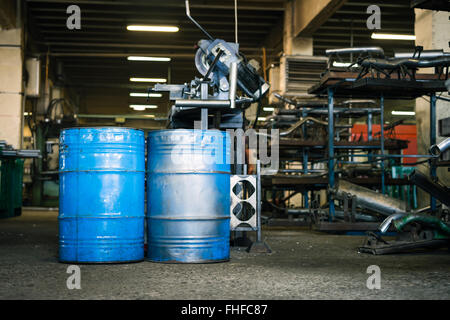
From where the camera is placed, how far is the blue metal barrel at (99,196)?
13.0ft

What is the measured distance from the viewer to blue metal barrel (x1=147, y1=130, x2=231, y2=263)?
4.03 meters

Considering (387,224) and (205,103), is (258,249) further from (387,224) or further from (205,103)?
(205,103)

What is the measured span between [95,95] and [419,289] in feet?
77.7

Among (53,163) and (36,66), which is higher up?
(36,66)

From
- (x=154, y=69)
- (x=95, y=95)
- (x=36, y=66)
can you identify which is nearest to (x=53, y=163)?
(x=36, y=66)

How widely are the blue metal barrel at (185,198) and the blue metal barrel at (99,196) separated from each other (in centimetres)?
17

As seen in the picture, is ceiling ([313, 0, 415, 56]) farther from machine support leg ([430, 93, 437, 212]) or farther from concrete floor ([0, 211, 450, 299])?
concrete floor ([0, 211, 450, 299])

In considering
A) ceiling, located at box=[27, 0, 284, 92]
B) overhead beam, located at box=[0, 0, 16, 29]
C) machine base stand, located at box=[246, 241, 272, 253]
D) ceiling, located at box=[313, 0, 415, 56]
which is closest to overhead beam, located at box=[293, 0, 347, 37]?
ceiling, located at box=[27, 0, 284, 92]

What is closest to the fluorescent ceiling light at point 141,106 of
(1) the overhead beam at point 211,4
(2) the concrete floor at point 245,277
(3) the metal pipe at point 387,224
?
(1) the overhead beam at point 211,4

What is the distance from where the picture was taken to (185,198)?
13.3 feet

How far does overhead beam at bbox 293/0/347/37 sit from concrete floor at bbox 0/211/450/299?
22.2 feet
